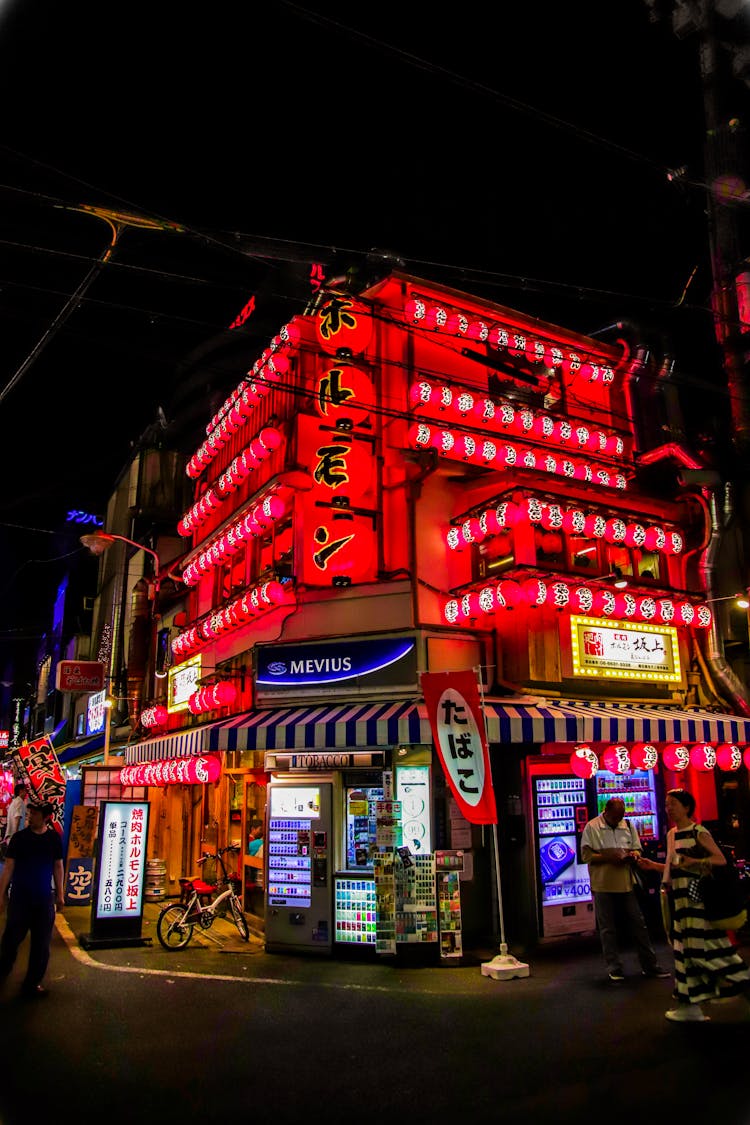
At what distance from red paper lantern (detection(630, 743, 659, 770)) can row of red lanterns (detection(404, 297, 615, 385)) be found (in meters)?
8.03

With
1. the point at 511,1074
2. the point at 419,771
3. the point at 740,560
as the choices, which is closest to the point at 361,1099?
the point at 511,1074

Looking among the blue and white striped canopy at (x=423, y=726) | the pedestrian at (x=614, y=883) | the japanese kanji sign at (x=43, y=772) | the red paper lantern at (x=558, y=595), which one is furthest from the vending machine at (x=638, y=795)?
the japanese kanji sign at (x=43, y=772)

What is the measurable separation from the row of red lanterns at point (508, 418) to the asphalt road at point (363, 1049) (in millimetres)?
9309

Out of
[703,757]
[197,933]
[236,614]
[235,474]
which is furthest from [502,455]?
[197,933]

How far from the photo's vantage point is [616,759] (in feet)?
41.4

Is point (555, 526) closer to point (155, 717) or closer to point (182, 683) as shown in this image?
point (182, 683)

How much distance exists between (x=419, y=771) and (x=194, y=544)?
1159 cm

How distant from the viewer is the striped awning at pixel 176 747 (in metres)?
12.8

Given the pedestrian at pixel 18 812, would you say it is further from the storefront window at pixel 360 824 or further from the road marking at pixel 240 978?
the storefront window at pixel 360 824

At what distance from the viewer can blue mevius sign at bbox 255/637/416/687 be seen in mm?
12328

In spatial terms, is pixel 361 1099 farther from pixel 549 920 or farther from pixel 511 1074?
pixel 549 920

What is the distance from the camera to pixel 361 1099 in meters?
5.87

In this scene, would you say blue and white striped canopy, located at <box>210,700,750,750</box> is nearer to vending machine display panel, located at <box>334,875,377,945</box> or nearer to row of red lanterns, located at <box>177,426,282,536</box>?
vending machine display panel, located at <box>334,875,377,945</box>

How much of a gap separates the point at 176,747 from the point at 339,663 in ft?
14.7
